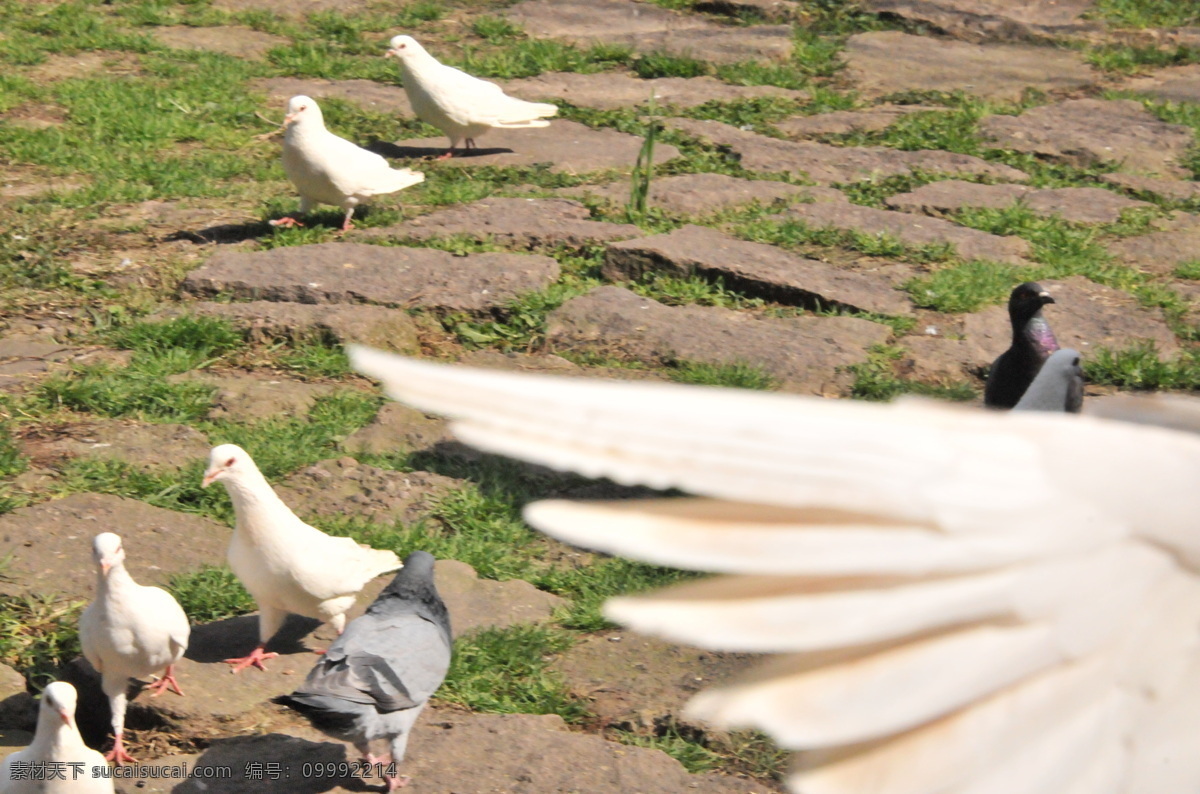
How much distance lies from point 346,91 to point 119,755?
497 centimetres

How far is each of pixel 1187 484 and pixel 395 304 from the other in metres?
3.79

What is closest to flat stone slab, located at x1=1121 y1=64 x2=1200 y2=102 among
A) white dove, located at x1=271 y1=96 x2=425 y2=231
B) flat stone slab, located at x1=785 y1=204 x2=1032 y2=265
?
flat stone slab, located at x1=785 y1=204 x2=1032 y2=265

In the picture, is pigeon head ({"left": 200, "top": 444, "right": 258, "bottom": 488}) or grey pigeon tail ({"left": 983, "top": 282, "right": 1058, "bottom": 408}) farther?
grey pigeon tail ({"left": 983, "top": 282, "right": 1058, "bottom": 408})

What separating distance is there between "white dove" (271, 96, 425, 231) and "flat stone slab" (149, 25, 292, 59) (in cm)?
242

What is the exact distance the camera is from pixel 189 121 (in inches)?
257

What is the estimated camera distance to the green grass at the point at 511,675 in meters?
2.86

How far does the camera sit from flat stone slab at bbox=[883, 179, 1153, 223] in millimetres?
5676

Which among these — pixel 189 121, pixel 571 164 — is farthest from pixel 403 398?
pixel 189 121

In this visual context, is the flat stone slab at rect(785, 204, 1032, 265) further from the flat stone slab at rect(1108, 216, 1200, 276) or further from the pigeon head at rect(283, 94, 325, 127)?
the pigeon head at rect(283, 94, 325, 127)

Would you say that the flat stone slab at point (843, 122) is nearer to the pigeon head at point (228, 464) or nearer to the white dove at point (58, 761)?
the pigeon head at point (228, 464)

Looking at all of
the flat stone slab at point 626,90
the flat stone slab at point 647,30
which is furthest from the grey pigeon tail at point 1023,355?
the flat stone slab at point 647,30

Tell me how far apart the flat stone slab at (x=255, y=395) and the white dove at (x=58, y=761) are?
145 cm

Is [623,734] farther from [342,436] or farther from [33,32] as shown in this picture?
[33,32]

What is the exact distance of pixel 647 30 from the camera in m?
8.27
